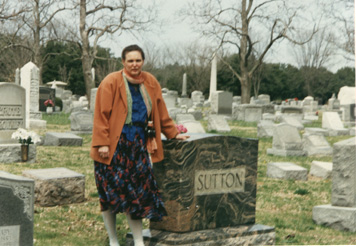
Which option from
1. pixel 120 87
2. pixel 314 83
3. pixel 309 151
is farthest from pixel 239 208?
pixel 314 83

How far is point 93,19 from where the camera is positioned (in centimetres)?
3306

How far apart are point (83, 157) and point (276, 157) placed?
4875 millimetres

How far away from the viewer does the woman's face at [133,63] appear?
5.28 m

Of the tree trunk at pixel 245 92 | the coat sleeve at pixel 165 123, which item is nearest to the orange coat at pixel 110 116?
the coat sleeve at pixel 165 123

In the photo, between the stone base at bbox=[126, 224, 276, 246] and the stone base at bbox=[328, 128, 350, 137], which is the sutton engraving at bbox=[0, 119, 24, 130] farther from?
the stone base at bbox=[328, 128, 350, 137]

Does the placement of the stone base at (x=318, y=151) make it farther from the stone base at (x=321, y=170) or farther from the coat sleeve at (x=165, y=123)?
the coat sleeve at (x=165, y=123)

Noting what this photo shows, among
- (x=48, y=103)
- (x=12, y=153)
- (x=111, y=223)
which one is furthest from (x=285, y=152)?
(x=48, y=103)

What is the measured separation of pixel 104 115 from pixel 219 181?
4.51ft

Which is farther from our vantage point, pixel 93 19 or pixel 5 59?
pixel 5 59

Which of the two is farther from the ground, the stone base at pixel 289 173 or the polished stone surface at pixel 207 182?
the polished stone surface at pixel 207 182

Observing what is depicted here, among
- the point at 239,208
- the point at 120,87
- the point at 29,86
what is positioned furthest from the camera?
the point at 29,86

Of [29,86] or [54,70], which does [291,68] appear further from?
[29,86]

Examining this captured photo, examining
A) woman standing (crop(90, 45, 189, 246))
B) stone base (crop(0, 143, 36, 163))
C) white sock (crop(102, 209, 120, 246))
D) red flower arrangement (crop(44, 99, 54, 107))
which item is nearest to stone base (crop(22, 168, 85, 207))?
white sock (crop(102, 209, 120, 246))

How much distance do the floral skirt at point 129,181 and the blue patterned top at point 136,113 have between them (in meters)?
0.04
